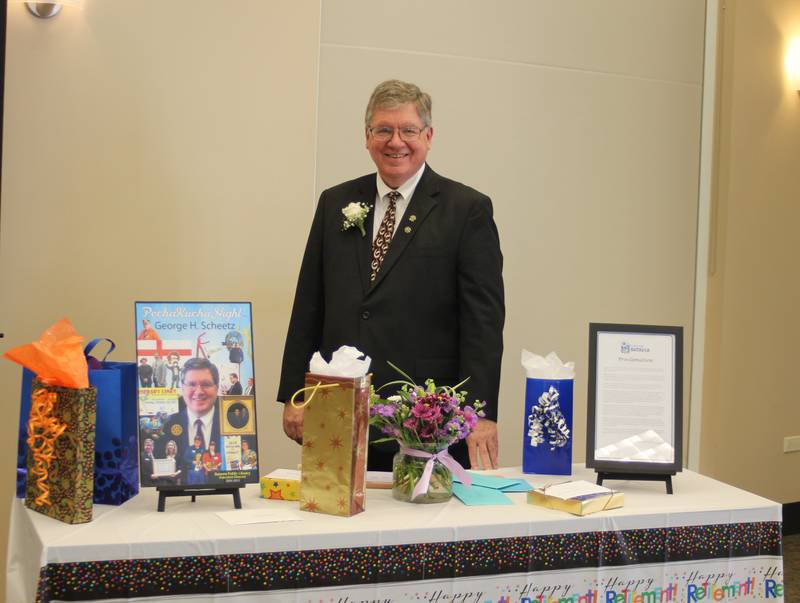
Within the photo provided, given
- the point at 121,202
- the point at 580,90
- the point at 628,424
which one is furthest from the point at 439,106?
the point at 628,424

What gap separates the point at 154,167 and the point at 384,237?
4.63 ft

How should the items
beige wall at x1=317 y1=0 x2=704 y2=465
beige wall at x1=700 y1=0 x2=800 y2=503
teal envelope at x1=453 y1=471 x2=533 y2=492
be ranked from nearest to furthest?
teal envelope at x1=453 y1=471 x2=533 y2=492 → beige wall at x1=317 y1=0 x2=704 y2=465 → beige wall at x1=700 y1=0 x2=800 y2=503

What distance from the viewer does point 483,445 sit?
231 centimetres

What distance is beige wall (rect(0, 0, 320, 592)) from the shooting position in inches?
134

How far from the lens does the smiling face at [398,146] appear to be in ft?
8.02

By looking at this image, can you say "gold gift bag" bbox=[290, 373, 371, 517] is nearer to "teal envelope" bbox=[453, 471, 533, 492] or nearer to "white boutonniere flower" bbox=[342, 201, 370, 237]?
"teal envelope" bbox=[453, 471, 533, 492]

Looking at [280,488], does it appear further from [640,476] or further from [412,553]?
[640,476]

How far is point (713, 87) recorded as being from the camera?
461cm

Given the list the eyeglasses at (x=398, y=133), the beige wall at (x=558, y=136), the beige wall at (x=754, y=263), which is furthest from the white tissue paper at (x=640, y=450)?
the beige wall at (x=754, y=263)

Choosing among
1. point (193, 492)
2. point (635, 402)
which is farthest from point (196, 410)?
point (635, 402)

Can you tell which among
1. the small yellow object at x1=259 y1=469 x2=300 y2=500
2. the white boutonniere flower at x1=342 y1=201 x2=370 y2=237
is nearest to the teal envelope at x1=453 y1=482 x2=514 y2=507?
the small yellow object at x1=259 y1=469 x2=300 y2=500

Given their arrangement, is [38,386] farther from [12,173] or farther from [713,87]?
[713,87]

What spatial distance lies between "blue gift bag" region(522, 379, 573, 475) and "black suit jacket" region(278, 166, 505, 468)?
0.23 meters

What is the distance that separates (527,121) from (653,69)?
2.55ft
